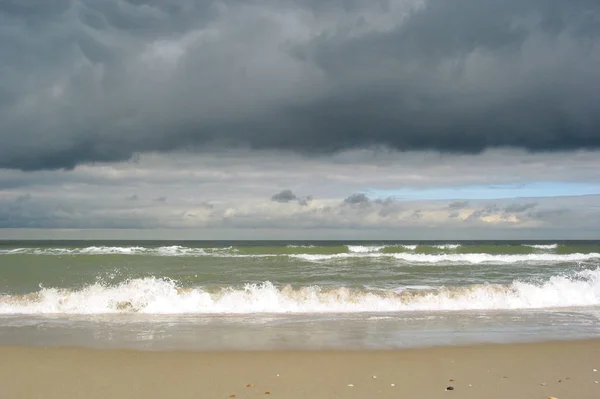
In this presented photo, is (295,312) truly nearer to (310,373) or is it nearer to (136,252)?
(310,373)

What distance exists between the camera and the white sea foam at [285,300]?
13.6 m

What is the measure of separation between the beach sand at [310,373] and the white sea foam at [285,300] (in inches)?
199

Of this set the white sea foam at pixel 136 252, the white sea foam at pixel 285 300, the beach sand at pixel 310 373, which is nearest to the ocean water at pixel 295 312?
the white sea foam at pixel 285 300

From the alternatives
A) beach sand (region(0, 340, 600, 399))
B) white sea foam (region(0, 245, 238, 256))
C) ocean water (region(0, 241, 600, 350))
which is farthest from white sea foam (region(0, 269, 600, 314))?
white sea foam (region(0, 245, 238, 256))

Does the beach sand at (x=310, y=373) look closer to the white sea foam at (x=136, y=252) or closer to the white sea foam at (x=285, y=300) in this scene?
the white sea foam at (x=285, y=300)

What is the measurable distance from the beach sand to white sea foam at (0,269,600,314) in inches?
199

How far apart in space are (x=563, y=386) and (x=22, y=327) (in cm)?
1059

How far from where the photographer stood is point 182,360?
780 centimetres

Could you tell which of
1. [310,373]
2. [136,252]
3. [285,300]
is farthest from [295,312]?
[136,252]

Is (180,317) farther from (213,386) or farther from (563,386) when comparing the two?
(563,386)

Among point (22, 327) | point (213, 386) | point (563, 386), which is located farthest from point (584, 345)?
point (22, 327)

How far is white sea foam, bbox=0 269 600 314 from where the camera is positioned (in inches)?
535

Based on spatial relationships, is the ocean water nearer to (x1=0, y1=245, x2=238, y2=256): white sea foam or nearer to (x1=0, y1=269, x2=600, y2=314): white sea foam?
(x1=0, y1=269, x2=600, y2=314): white sea foam

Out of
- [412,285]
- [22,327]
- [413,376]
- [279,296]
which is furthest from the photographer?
[412,285]
